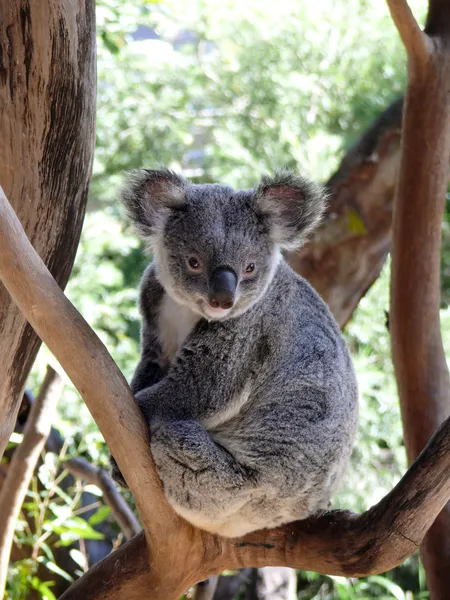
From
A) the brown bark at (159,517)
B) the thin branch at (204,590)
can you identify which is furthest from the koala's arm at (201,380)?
the thin branch at (204,590)

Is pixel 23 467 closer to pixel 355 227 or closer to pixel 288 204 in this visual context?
pixel 288 204

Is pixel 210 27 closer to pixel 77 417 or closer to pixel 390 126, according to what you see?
pixel 390 126

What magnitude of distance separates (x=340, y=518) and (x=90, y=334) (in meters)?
0.96

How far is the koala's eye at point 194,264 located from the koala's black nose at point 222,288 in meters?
0.08

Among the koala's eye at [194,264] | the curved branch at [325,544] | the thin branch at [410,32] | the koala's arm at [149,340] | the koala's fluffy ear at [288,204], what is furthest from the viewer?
the thin branch at [410,32]

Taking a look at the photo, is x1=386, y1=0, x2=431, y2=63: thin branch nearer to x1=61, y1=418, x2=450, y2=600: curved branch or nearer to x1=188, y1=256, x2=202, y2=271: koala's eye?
x1=188, y1=256, x2=202, y2=271: koala's eye

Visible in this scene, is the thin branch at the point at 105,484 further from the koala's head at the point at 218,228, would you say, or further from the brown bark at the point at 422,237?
the brown bark at the point at 422,237

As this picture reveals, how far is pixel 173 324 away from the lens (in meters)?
2.47

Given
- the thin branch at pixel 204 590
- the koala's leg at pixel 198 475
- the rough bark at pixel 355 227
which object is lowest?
the thin branch at pixel 204 590

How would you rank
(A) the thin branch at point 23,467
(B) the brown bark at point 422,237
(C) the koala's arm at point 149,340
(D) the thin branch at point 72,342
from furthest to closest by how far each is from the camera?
(B) the brown bark at point 422,237 < (A) the thin branch at point 23,467 < (C) the koala's arm at point 149,340 < (D) the thin branch at point 72,342

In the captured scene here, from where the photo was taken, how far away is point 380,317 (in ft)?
17.6

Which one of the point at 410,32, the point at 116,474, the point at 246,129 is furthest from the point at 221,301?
the point at 246,129

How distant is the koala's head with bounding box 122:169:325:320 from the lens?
2213mm

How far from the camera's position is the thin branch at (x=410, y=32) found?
2795 millimetres
